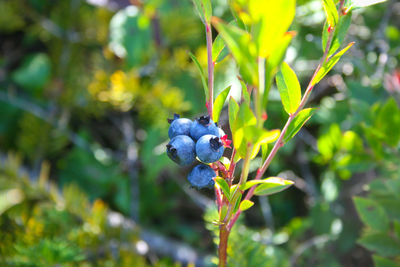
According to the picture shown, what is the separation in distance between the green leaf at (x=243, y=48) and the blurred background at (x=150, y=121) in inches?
32.8

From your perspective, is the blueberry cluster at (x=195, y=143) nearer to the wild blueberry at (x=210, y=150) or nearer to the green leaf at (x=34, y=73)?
the wild blueberry at (x=210, y=150)

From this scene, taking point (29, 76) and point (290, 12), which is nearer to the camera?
point (290, 12)

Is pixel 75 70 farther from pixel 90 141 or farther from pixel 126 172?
pixel 126 172

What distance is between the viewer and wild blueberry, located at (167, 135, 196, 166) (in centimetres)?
50

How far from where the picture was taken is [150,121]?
4.76ft

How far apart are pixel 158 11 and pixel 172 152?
122 centimetres

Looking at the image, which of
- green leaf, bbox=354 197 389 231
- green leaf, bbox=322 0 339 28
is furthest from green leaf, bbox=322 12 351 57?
green leaf, bbox=354 197 389 231

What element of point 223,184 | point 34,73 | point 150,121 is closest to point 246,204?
point 223,184

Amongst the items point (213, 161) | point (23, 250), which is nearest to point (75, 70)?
point (23, 250)

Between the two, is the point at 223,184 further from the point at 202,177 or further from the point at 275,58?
the point at 275,58

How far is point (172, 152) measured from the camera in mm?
498

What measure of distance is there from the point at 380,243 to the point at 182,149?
67cm

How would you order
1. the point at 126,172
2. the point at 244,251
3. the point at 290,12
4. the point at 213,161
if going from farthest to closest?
the point at 126,172, the point at 244,251, the point at 213,161, the point at 290,12

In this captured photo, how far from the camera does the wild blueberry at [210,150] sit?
1.55 feet
